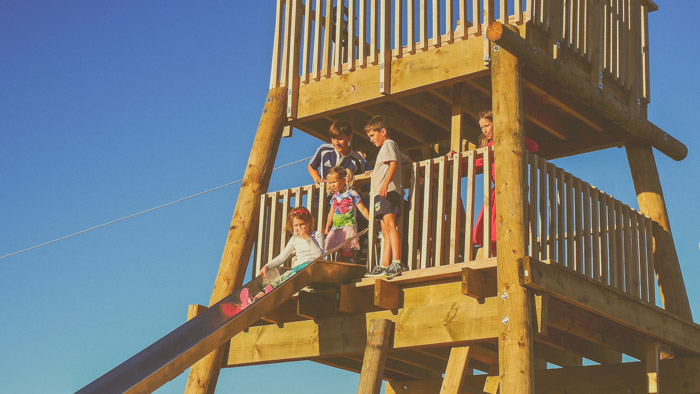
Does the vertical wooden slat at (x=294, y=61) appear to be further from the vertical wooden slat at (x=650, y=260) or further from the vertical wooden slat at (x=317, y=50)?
the vertical wooden slat at (x=650, y=260)

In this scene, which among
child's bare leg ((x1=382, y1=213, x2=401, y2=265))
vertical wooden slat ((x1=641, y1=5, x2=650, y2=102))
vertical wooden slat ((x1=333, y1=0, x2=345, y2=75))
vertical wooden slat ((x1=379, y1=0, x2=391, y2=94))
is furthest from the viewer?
vertical wooden slat ((x1=641, y1=5, x2=650, y2=102))

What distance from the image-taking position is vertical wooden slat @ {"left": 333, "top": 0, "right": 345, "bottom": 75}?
1116 cm

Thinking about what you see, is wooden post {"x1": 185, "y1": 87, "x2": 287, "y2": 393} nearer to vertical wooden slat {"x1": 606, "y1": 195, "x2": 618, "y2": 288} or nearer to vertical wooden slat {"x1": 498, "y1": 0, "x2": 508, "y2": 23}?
vertical wooden slat {"x1": 498, "y1": 0, "x2": 508, "y2": 23}

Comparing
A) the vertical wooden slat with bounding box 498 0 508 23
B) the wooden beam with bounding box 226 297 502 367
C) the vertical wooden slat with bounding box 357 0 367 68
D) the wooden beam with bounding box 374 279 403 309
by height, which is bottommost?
the wooden beam with bounding box 226 297 502 367

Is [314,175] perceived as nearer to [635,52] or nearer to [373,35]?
[373,35]

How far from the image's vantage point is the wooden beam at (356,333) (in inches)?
360

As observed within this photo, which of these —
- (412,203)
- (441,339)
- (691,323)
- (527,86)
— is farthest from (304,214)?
(691,323)

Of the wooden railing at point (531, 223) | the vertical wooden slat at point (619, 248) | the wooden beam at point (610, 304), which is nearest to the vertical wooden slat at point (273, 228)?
the wooden railing at point (531, 223)

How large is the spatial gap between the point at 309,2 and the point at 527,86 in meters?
2.74

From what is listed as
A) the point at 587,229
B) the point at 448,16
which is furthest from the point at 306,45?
the point at 587,229

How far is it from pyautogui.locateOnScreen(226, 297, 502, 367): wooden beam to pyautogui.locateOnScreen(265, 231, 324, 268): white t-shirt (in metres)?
0.68

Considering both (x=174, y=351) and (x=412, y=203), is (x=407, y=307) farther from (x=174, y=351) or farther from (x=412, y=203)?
(x=174, y=351)

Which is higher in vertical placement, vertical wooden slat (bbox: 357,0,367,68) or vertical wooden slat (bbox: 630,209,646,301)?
vertical wooden slat (bbox: 357,0,367,68)

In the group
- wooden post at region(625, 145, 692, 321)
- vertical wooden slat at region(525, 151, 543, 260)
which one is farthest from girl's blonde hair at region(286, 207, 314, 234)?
wooden post at region(625, 145, 692, 321)
